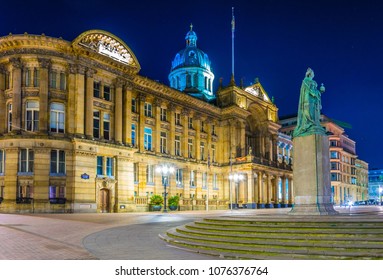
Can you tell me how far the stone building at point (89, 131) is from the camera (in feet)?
129

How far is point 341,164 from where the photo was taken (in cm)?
11919

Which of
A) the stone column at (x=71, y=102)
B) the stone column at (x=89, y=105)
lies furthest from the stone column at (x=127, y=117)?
the stone column at (x=71, y=102)

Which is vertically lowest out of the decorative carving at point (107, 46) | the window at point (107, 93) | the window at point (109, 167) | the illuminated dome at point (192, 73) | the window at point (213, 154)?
the window at point (109, 167)

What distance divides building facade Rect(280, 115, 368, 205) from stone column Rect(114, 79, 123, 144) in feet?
235

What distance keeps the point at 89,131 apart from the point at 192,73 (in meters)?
43.3

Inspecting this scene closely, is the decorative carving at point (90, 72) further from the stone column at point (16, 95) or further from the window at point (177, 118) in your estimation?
the window at point (177, 118)

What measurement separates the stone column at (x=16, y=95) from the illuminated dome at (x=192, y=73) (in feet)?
144

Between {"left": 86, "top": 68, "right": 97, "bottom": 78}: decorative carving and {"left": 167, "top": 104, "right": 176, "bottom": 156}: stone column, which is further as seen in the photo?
{"left": 167, "top": 104, "right": 176, "bottom": 156}: stone column

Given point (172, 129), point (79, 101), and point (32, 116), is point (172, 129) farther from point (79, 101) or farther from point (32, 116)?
point (32, 116)

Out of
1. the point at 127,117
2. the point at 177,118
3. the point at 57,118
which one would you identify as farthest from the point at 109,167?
the point at 177,118

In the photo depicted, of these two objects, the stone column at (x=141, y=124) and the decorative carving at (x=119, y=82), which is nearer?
the decorative carving at (x=119, y=82)

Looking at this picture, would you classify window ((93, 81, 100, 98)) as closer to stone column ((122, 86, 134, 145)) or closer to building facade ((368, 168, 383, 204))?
stone column ((122, 86, 134, 145))

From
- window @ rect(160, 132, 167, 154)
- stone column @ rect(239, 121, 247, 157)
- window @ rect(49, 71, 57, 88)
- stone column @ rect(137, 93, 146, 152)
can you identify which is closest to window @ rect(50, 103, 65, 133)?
window @ rect(49, 71, 57, 88)

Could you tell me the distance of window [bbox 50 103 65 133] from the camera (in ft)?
135
